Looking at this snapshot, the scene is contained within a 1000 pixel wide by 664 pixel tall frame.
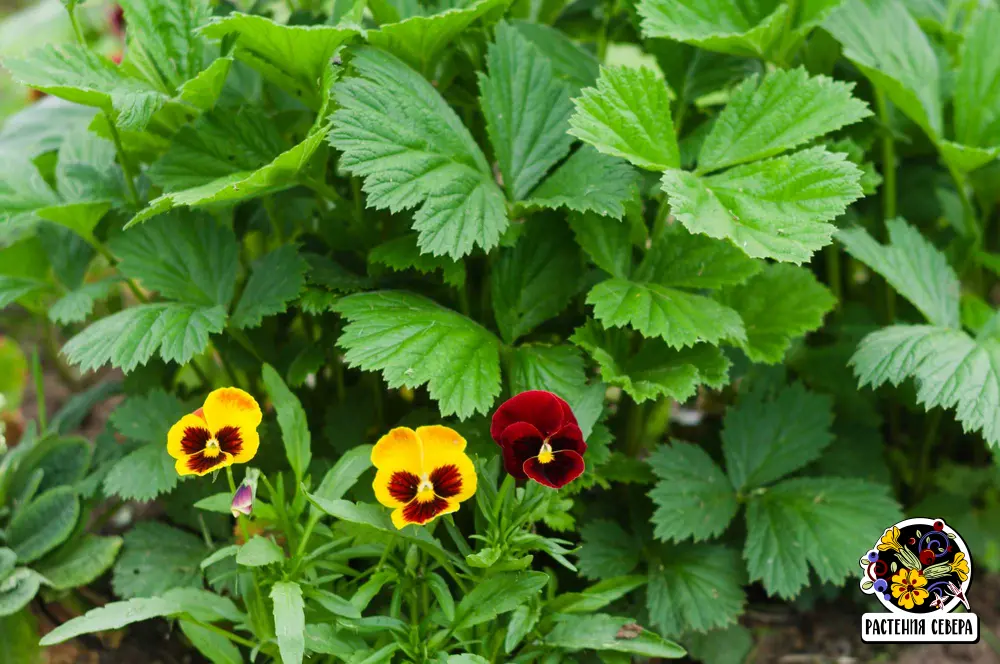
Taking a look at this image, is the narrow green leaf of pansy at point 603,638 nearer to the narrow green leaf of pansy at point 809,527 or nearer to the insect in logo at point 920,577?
the narrow green leaf of pansy at point 809,527

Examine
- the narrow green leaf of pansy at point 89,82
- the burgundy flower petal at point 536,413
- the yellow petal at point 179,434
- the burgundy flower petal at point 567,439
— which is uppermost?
the narrow green leaf of pansy at point 89,82

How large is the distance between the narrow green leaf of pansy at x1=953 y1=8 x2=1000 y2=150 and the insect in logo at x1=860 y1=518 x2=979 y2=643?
2.01 feet

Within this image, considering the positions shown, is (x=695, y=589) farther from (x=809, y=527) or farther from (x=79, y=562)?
(x=79, y=562)

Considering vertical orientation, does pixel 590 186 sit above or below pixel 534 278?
above

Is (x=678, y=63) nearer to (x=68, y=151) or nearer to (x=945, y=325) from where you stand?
(x=945, y=325)

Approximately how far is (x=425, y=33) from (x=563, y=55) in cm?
29

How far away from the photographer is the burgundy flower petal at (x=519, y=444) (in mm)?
937

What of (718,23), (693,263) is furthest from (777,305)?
(718,23)

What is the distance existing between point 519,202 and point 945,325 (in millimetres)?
650

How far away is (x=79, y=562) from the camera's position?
51.5 inches

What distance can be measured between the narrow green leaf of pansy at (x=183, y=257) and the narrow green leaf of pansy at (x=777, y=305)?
0.72 metres

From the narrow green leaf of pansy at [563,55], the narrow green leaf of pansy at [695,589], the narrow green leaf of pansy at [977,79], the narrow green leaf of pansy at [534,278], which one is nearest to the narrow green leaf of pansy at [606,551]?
the narrow green leaf of pansy at [695,589]

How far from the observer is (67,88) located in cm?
109

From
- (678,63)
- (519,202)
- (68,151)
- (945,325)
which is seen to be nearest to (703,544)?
(945,325)
